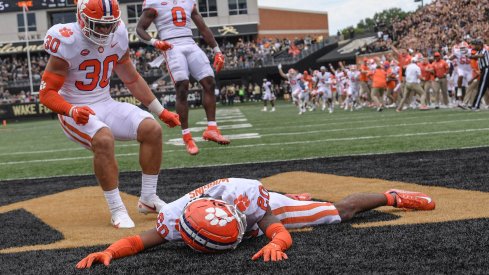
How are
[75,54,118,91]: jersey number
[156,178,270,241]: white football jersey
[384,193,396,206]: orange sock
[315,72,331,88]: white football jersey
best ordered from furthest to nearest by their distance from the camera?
[315,72,331,88]: white football jersey, [75,54,118,91]: jersey number, [384,193,396,206]: orange sock, [156,178,270,241]: white football jersey

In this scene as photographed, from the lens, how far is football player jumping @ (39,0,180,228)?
15.5 feet

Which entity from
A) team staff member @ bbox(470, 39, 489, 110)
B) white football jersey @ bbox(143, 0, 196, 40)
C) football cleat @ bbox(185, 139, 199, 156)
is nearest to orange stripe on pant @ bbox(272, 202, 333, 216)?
football cleat @ bbox(185, 139, 199, 156)

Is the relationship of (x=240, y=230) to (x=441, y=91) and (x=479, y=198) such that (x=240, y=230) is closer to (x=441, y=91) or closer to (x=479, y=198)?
(x=479, y=198)

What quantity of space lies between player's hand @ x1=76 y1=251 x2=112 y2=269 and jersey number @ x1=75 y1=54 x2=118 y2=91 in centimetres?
195

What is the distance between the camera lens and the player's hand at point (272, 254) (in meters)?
3.30

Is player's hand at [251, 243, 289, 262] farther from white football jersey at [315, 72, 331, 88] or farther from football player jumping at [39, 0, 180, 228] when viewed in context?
white football jersey at [315, 72, 331, 88]

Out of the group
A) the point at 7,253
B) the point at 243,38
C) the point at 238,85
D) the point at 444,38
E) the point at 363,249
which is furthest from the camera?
the point at 243,38

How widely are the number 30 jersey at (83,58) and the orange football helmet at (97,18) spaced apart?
12 cm

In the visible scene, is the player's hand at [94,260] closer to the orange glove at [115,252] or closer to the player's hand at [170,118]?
the orange glove at [115,252]

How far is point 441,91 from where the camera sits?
21.5m

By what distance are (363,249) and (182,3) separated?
4.91 m

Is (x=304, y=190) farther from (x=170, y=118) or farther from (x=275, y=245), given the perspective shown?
(x=275, y=245)

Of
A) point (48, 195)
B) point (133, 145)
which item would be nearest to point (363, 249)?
point (48, 195)

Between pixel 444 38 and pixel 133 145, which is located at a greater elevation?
pixel 444 38
